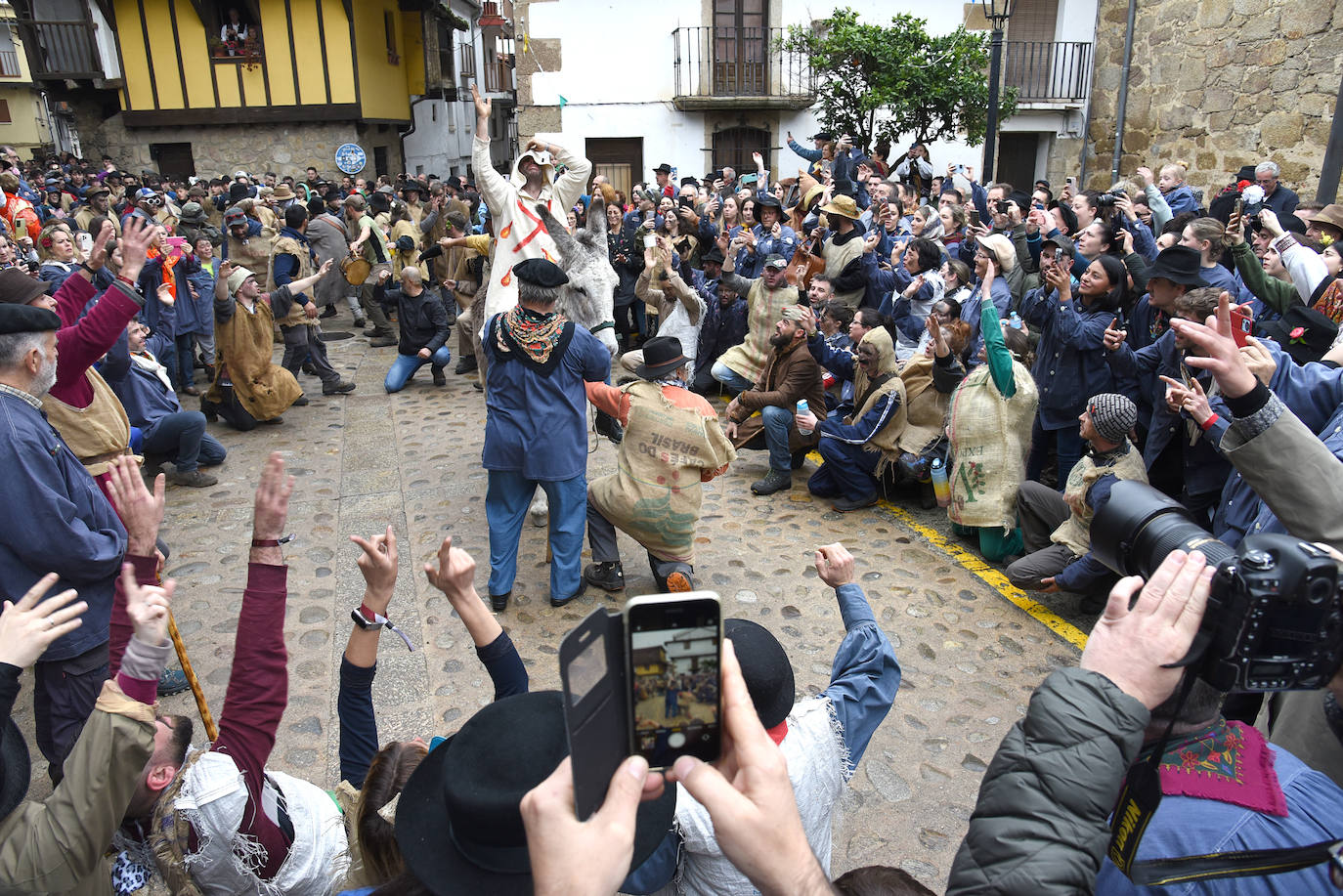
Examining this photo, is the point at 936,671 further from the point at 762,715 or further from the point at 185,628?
the point at 185,628

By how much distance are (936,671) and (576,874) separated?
366 cm

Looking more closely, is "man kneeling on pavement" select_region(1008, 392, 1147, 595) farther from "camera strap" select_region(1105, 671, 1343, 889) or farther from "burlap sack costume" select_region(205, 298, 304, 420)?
"burlap sack costume" select_region(205, 298, 304, 420)

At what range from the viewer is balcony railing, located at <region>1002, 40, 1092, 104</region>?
18.7 metres

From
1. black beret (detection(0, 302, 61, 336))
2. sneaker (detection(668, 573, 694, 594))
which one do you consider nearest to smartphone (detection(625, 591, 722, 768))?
black beret (detection(0, 302, 61, 336))

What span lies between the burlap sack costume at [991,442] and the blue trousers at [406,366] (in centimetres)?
600

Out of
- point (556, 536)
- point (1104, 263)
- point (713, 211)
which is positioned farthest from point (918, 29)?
point (556, 536)

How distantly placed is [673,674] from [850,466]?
5378 mm

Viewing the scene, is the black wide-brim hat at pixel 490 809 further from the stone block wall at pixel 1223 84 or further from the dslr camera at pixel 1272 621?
the stone block wall at pixel 1223 84

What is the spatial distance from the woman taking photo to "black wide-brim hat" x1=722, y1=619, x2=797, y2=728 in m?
4.00

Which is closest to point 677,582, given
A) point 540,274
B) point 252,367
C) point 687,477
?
point 687,477

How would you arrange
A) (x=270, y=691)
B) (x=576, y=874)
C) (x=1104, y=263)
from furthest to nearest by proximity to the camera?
(x=1104, y=263), (x=270, y=691), (x=576, y=874)

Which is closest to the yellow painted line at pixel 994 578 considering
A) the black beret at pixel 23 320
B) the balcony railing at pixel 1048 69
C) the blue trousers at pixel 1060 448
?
the blue trousers at pixel 1060 448

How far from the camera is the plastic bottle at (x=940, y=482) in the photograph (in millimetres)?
6184

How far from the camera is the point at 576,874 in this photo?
1215 mm
